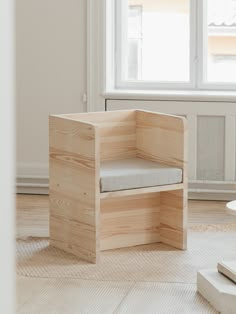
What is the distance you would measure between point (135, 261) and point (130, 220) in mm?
296

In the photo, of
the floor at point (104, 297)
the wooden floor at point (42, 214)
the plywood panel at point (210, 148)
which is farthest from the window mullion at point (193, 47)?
the floor at point (104, 297)

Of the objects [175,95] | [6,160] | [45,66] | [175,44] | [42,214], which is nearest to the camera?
[6,160]

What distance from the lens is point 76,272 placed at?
3.16 metres

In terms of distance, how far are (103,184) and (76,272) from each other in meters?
0.41

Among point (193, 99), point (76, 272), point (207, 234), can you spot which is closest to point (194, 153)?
point (193, 99)

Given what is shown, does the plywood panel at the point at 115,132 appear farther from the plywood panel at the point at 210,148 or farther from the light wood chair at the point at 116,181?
the plywood panel at the point at 210,148

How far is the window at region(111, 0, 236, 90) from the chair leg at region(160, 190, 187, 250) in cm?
137

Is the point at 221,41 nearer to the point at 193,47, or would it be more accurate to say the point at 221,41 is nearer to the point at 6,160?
the point at 193,47

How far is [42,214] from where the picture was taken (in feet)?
14.0

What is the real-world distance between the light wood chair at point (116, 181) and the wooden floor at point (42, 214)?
36cm

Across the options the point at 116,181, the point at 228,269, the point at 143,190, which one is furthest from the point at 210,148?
the point at 228,269

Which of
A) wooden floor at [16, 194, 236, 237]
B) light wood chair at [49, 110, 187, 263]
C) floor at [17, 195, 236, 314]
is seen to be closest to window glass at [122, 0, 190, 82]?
wooden floor at [16, 194, 236, 237]

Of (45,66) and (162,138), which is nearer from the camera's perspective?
(162,138)

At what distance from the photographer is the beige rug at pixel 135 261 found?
123 inches
